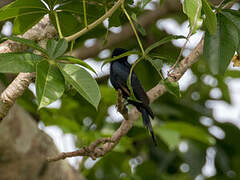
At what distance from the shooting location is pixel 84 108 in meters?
4.11

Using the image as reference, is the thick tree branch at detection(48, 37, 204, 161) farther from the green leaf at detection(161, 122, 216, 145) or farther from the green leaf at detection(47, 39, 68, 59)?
the green leaf at detection(161, 122, 216, 145)

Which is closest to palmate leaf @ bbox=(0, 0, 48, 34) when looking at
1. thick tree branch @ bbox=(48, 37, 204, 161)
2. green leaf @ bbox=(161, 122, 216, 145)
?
thick tree branch @ bbox=(48, 37, 204, 161)

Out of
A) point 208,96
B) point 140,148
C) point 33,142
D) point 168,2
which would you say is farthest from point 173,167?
point 33,142

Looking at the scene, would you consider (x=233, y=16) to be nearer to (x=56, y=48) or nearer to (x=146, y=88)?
(x=56, y=48)

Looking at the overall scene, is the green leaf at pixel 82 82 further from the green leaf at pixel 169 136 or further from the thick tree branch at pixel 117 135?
the green leaf at pixel 169 136

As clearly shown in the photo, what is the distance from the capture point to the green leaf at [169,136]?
10.7ft

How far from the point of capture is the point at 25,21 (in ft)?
6.91

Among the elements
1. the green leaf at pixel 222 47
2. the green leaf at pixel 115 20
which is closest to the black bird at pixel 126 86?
the green leaf at pixel 115 20

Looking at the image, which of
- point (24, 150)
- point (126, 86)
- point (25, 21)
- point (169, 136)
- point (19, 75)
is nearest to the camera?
point (19, 75)

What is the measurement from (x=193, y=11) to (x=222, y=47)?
464 mm

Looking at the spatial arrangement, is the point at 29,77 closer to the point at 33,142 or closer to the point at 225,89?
the point at 33,142

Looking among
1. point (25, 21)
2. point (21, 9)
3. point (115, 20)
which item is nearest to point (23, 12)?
point (21, 9)

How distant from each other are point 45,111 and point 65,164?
1.35 feet

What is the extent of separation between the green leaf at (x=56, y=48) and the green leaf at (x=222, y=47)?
0.60 m
